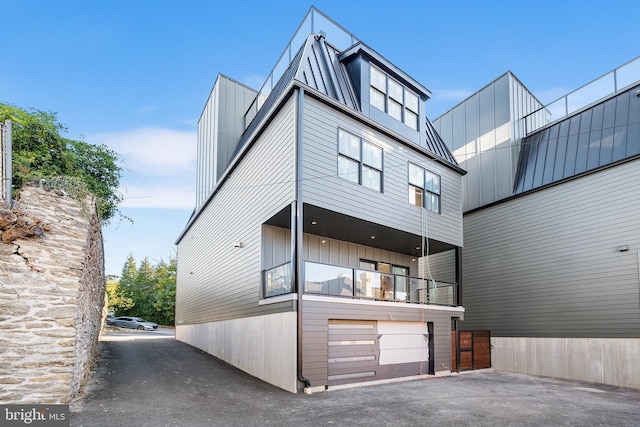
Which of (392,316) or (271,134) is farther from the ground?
(271,134)

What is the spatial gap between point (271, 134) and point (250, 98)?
252 inches

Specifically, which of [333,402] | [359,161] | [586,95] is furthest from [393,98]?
[333,402]

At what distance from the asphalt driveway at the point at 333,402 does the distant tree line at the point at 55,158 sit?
412cm

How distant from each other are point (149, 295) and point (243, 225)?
28108mm

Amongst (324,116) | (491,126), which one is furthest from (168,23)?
(491,126)

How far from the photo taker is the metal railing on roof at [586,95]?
40.5ft

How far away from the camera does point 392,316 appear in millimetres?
10781

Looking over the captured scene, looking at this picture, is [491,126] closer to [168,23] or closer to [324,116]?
[324,116]

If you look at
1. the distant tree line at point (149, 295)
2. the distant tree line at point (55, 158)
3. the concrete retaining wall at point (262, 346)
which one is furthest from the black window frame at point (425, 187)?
the distant tree line at point (149, 295)

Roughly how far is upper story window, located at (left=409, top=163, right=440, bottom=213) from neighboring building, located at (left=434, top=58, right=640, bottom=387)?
3.53 m

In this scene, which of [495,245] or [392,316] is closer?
[392,316]

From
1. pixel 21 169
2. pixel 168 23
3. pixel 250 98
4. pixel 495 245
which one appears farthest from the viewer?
pixel 250 98

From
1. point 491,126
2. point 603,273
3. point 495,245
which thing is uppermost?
point 491,126

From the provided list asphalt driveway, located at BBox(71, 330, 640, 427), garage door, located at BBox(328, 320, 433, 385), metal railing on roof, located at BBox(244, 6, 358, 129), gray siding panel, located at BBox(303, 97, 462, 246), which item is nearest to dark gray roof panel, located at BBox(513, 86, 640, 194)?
gray siding panel, located at BBox(303, 97, 462, 246)
